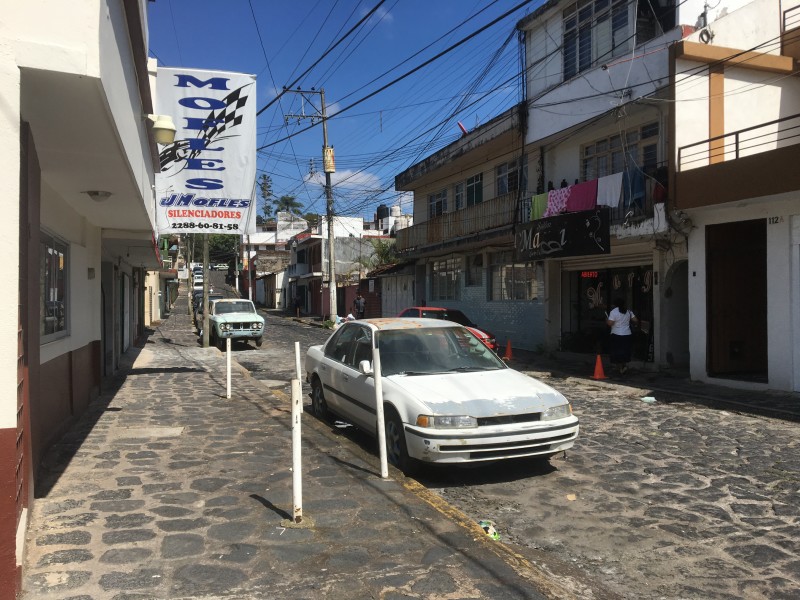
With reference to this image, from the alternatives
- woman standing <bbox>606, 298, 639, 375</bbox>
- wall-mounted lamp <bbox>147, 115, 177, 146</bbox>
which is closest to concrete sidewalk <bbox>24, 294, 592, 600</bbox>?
wall-mounted lamp <bbox>147, 115, 177, 146</bbox>

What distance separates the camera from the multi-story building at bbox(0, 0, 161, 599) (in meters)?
3.21

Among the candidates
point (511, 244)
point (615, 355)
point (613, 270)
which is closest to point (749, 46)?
point (613, 270)

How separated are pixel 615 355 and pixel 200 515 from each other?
10.9m

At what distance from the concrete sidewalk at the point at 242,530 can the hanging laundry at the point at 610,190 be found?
10.0m

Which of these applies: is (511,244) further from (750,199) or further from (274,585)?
(274,585)

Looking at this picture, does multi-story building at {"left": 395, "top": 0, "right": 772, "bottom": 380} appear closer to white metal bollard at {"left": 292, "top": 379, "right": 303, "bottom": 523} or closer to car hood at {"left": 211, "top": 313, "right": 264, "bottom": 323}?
car hood at {"left": 211, "top": 313, "right": 264, "bottom": 323}

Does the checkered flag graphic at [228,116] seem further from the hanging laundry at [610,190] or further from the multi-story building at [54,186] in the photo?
the hanging laundry at [610,190]

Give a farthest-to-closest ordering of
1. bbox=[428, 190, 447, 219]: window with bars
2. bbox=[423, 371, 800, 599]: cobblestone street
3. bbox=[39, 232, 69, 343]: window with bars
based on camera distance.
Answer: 1. bbox=[428, 190, 447, 219]: window with bars
2. bbox=[39, 232, 69, 343]: window with bars
3. bbox=[423, 371, 800, 599]: cobblestone street

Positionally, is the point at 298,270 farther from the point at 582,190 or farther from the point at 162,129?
the point at 162,129

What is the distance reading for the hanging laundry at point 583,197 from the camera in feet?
48.7

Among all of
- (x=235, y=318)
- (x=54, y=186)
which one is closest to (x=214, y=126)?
(x=54, y=186)

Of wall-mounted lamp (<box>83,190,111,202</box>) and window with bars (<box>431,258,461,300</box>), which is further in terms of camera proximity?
window with bars (<box>431,258,461,300</box>)

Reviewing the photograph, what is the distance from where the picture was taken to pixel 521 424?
5.63 metres

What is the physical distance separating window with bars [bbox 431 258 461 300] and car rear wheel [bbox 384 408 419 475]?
18.0m
